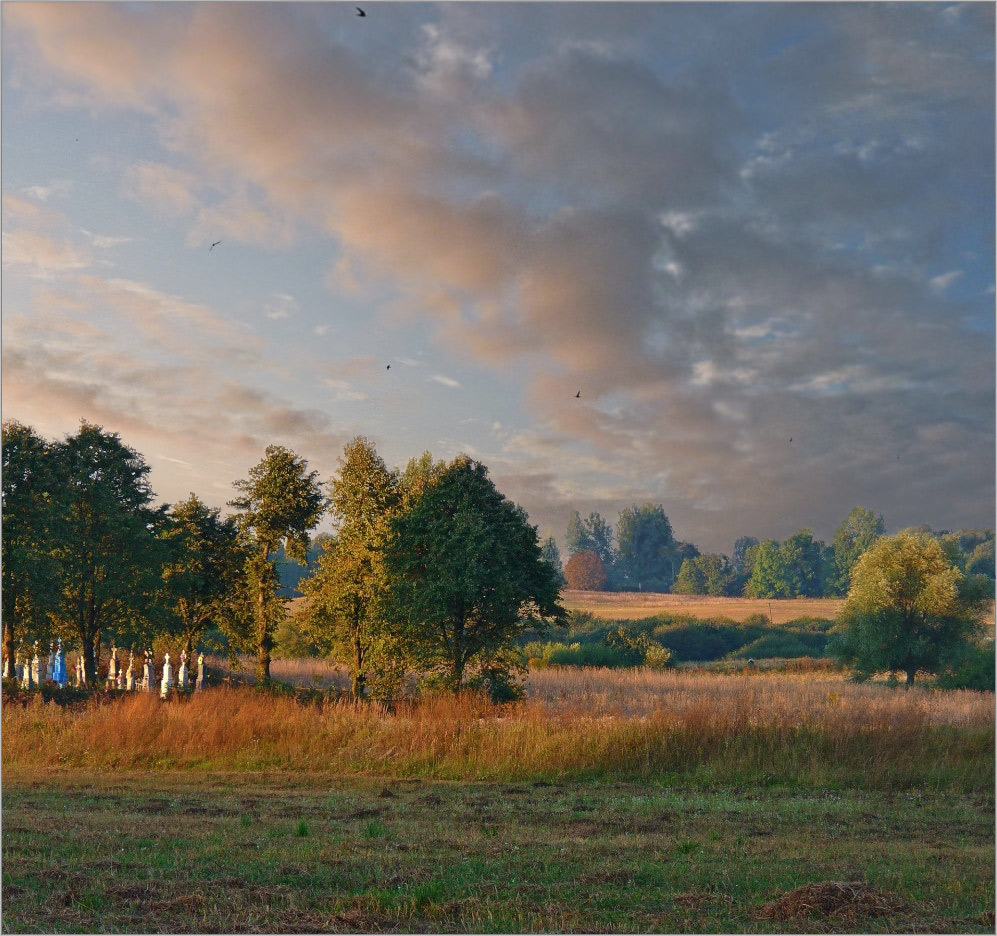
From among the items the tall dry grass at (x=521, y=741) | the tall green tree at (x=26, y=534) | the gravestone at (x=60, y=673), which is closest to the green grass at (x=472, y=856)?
the tall dry grass at (x=521, y=741)

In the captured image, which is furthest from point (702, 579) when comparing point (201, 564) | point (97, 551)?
point (97, 551)

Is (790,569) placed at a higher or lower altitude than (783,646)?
higher

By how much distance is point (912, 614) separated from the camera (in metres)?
51.0

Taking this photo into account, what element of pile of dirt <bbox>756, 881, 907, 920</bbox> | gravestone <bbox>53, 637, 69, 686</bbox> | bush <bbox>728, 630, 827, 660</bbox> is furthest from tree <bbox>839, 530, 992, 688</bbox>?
pile of dirt <bbox>756, 881, 907, 920</bbox>

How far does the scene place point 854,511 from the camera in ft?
583

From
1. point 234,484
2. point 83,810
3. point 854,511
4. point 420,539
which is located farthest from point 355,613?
point 854,511

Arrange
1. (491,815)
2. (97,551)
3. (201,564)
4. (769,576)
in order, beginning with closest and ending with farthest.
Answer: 1. (491,815)
2. (97,551)
3. (201,564)
4. (769,576)

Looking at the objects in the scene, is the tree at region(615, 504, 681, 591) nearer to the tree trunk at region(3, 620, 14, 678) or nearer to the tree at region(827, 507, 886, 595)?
the tree at region(827, 507, 886, 595)

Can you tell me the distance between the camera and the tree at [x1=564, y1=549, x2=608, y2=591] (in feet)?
579

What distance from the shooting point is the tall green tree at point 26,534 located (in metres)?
32.1

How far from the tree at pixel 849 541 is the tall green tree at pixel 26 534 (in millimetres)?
134678

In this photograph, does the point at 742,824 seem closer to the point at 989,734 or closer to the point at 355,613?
the point at 989,734

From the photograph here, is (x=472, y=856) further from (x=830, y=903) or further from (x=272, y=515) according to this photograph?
(x=272, y=515)

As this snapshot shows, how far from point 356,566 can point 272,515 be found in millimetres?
7346
